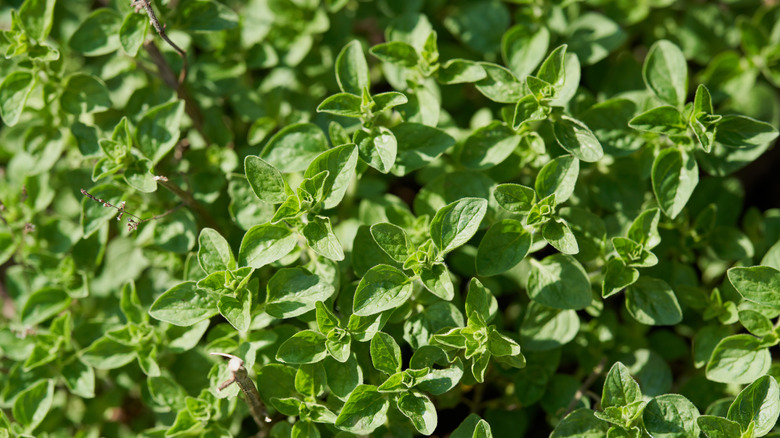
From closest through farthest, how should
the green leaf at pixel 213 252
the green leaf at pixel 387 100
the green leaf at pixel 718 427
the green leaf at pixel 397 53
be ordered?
the green leaf at pixel 718 427
the green leaf at pixel 213 252
the green leaf at pixel 387 100
the green leaf at pixel 397 53

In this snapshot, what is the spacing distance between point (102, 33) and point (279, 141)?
1145 mm

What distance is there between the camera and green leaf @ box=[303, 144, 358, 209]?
2793 mm

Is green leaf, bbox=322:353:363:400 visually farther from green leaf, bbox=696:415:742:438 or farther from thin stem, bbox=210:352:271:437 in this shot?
green leaf, bbox=696:415:742:438

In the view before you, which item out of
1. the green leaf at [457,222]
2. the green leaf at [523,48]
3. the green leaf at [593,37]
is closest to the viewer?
the green leaf at [457,222]

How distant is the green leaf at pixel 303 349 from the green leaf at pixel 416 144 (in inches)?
33.7

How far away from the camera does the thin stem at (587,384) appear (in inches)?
124

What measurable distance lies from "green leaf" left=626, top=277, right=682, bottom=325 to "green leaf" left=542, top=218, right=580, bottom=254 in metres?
0.50

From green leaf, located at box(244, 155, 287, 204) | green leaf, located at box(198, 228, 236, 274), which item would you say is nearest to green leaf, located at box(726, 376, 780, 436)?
green leaf, located at box(244, 155, 287, 204)

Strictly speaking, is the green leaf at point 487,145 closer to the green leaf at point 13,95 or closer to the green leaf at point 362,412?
the green leaf at point 362,412

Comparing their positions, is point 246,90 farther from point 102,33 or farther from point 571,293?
point 571,293

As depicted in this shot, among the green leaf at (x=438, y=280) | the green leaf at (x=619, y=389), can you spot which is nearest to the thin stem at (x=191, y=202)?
the green leaf at (x=438, y=280)

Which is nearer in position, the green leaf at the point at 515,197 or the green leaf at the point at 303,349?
the green leaf at the point at 303,349

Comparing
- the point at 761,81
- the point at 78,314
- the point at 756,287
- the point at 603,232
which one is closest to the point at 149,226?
the point at 78,314

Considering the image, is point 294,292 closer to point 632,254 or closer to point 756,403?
point 632,254
